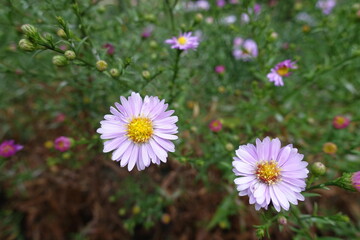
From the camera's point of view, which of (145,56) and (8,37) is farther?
(8,37)

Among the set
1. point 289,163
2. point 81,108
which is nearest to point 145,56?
point 81,108

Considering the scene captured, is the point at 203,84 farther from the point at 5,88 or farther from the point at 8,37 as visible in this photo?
the point at 5,88

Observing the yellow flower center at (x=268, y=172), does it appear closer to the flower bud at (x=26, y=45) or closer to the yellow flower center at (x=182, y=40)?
the yellow flower center at (x=182, y=40)

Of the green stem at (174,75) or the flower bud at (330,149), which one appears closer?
the green stem at (174,75)

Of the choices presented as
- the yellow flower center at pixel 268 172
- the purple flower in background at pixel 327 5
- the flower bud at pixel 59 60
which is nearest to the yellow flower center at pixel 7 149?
the flower bud at pixel 59 60

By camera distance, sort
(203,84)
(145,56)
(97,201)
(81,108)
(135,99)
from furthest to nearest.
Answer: (203,84) → (97,201) → (81,108) → (145,56) → (135,99)

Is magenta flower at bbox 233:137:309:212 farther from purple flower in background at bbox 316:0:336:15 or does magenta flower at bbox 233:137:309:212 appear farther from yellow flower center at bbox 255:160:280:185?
purple flower in background at bbox 316:0:336:15

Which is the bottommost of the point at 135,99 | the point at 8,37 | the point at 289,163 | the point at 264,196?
the point at 264,196

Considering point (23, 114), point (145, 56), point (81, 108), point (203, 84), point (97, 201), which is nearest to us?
point (145, 56)
